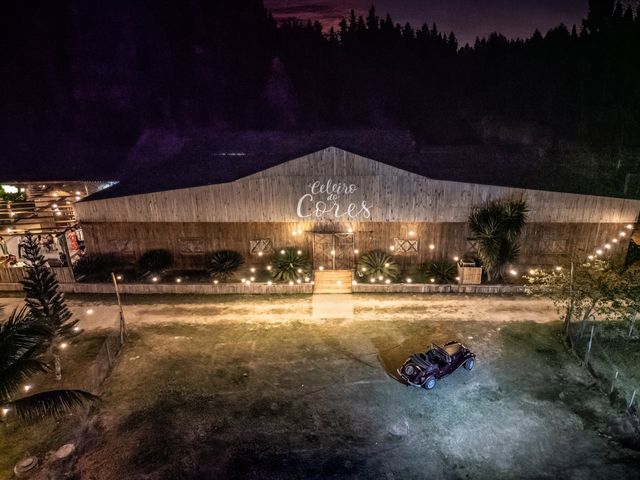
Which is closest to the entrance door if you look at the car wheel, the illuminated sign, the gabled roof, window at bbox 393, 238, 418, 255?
the illuminated sign

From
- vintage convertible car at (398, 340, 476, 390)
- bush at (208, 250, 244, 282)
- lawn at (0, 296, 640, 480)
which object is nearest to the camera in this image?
lawn at (0, 296, 640, 480)

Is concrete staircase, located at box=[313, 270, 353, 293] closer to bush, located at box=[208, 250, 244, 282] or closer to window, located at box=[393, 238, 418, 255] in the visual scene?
window, located at box=[393, 238, 418, 255]

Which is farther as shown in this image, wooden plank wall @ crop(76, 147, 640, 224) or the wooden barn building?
the wooden barn building

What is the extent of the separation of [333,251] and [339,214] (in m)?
2.15

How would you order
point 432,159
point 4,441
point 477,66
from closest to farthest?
point 4,441, point 432,159, point 477,66

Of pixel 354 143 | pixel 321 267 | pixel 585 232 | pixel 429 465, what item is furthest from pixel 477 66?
pixel 429 465

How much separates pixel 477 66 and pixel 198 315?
62.1m

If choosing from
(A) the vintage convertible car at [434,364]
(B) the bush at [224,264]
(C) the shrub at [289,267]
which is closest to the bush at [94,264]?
(B) the bush at [224,264]

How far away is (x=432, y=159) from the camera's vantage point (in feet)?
92.7

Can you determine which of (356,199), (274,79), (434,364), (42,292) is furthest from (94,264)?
(274,79)

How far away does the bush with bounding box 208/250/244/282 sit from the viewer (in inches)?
878

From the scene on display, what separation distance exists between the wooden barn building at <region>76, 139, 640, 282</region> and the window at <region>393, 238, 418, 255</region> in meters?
0.06

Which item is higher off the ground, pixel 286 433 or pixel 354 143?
pixel 354 143

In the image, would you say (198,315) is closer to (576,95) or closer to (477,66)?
(576,95)
